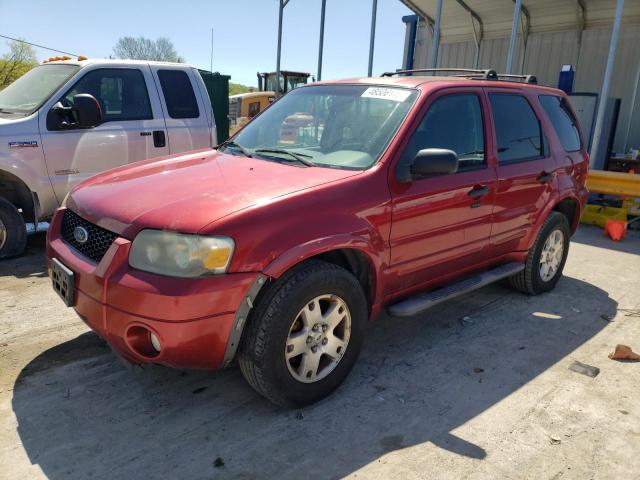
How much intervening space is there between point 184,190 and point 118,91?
362 centimetres

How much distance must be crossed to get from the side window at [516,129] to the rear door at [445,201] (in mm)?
211

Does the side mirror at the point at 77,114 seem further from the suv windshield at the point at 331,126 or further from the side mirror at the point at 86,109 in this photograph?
the suv windshield at the point at 331,126

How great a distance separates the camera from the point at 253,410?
3.00 m

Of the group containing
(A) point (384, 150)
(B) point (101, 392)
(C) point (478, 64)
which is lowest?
(B) point (101, 392)

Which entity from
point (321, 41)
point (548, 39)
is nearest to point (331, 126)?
point (321, 41)

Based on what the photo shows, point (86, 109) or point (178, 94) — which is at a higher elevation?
point (178, 94)

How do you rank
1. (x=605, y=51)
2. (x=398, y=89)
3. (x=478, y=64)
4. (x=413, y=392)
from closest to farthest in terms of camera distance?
(x=413, y=392) < (x=398, y=89) < (x=605, y=51) < (x=478, y=64)

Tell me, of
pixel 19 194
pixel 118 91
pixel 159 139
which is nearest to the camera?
pixel 19 194

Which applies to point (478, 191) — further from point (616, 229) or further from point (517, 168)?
point (616, 229)

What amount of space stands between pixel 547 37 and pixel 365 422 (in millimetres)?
13211

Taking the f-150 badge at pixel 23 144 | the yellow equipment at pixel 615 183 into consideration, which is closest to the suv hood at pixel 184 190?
the f-150 badge at pixel 23 144

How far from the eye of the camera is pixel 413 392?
325 centimetres

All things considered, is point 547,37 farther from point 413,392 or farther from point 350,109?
point 413,392

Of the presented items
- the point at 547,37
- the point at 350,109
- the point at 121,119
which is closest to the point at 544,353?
the point at 350,109
